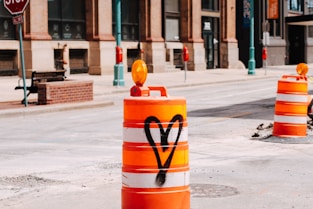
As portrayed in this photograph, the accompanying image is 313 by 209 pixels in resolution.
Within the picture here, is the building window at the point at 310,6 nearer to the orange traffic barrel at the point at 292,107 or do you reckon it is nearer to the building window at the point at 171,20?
the building window at the point at 171,20

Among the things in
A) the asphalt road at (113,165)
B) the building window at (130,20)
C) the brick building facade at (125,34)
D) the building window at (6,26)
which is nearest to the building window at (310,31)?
the brick building facade at (125,34)

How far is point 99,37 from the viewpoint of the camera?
3894 centimetres

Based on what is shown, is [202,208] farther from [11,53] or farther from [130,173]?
[11,53]

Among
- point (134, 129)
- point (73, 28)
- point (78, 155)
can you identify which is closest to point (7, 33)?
point (73, 28)

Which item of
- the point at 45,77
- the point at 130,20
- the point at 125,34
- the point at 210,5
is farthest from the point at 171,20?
the point at 45,77

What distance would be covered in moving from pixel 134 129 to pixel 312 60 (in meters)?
63.0

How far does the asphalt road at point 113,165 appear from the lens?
7570 mm

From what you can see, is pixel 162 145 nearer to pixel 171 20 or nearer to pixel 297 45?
pixel 171 20

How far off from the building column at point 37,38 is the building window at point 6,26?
94cm

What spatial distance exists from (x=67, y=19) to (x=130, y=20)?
5.93 meters

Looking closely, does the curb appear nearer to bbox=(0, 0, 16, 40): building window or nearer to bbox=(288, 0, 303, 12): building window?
bbox=(0, 0, 16, 40): building window

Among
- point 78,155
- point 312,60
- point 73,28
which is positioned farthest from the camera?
point 312,60

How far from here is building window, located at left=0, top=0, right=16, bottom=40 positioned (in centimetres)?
3453

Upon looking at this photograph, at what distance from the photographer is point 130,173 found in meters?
6.18
